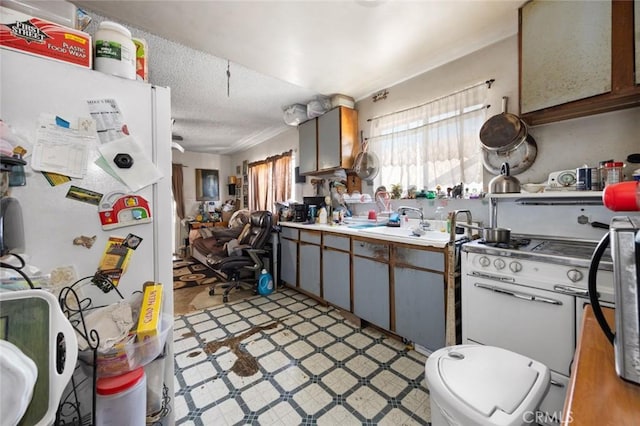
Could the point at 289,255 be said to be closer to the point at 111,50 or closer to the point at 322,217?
the point at 322,217

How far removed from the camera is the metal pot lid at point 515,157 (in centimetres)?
182

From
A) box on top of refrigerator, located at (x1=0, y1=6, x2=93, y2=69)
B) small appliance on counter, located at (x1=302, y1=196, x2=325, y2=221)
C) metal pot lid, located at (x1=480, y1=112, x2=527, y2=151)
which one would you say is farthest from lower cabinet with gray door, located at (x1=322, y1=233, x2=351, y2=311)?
box on top of refrigerator, located at (x1=0, y1=6, x2=93, y2=69)

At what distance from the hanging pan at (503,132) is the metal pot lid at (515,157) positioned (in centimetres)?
4

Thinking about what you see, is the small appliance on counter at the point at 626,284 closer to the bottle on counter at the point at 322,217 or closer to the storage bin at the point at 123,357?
the storage bin at the point at 123,357

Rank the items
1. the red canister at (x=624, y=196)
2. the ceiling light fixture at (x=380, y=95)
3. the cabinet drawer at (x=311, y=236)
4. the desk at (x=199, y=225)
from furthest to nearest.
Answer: the desk at (x=199, y=225) → the ceiling light fixture at (x=380, y=95) → the cabinet drawer at (x=311, y=236) → the red canister at (x=624, y=196)

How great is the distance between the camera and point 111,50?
1.03 meters

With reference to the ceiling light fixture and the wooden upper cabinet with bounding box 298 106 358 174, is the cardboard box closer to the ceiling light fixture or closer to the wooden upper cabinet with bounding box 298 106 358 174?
the wooden upper cabinet with bounding box 298 106 358 174

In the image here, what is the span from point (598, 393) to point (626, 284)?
25 centimetres

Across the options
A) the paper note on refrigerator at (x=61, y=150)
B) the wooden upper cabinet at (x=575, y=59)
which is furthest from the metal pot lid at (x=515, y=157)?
the paper note on refrigerator at (x=61, y=150)

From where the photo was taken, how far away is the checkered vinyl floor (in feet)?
4.47

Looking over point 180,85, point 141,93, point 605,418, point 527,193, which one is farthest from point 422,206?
point 180,85

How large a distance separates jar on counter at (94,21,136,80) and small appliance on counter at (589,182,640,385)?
1656 mm

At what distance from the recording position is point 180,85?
2.96m

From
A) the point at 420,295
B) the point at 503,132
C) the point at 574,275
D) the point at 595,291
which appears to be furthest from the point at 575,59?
the point at 420,295
